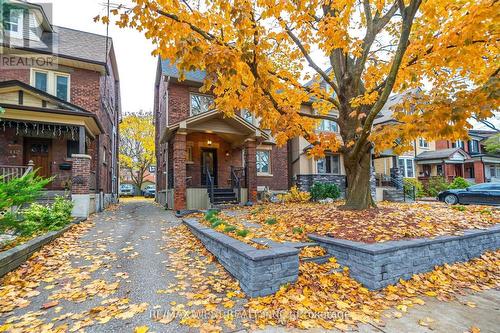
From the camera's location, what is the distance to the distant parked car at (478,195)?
44.0 ft

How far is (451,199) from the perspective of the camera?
15234mm

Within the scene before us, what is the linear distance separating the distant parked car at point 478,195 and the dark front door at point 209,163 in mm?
14050

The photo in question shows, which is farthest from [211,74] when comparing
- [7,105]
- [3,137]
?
[3,137]

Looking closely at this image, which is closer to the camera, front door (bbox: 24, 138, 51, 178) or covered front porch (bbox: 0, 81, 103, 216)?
covered front porch (bbox: 0, 81, 103, 216)

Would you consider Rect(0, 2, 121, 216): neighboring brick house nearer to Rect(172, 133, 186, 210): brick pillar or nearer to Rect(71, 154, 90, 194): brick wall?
Rect(71, 154, 90, 194): brick wall

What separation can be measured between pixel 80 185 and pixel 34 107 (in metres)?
3.20

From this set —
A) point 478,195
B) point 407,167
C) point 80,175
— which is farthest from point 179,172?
point 407,167

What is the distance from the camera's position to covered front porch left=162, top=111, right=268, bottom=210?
1102 centimetres

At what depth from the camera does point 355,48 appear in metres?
6.80

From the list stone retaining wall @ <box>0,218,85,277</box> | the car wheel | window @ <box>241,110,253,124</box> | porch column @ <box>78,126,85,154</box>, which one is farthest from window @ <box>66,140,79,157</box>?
the car wheel

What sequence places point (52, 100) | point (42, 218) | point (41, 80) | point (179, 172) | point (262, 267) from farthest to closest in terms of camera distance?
1. point (41, 80)
2. point (179, 172)
3. point (52, 100)
4. point (42, 218)
5. point (262, 267)

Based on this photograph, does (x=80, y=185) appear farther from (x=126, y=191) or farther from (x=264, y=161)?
(x=126, y=191)

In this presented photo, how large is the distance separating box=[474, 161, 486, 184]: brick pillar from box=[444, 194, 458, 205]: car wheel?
14508 millimetres

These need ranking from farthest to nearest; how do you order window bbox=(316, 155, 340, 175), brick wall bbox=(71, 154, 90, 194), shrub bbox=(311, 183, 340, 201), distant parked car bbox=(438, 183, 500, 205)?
window bbox=(316, 155, 340, 175) → shrub bbox=(311, 183, 340, 201) → distant parked car bbox=(438, 183, 500, 205) → brick wall bbox=(71, 154, 90, 194)
